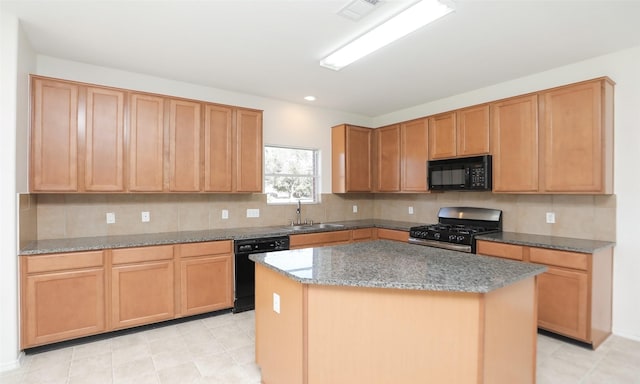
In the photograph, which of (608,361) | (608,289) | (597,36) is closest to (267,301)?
(608,361)

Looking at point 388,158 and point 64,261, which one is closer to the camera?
point 64,261

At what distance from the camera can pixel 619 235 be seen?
10.2ft

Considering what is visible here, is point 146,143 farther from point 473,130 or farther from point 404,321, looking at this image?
point 473,130

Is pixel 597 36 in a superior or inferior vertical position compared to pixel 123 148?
superior

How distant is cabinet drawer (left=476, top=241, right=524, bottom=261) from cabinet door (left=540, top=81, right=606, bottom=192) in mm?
699

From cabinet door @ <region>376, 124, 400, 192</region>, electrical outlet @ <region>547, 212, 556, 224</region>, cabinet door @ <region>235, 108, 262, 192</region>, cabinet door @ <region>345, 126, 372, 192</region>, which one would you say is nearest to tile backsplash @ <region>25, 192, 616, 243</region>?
electrical outlet @ <region>547, 212, 556, 224</region>

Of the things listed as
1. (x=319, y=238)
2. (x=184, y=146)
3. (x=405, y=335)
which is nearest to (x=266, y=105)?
(x=184, y=146)

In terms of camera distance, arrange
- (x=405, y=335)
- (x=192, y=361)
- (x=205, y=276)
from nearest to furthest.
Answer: (x=405, y=335), (x=192, y=361), (x=205, y=276)

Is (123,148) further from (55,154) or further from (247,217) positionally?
(247,217)

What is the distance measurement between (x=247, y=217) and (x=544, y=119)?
11.9 ft

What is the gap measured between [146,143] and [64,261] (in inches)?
52.3

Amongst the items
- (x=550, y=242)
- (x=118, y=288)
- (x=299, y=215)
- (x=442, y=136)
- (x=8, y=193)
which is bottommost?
(x=118, y=288)

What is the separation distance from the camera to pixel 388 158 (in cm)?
513

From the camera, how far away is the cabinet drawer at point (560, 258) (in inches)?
112
